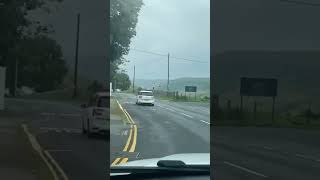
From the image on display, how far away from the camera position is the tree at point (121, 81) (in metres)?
2.12

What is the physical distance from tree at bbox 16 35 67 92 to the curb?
0.22m

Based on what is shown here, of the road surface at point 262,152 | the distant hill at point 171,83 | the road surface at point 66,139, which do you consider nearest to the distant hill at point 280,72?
the road surface at point 262,152

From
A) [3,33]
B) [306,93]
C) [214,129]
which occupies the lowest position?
[214,129]

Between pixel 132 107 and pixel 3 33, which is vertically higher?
pixel 3 33

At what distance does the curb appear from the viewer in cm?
197

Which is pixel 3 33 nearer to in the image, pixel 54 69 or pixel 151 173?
pixel 54 69

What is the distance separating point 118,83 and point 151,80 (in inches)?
18.1

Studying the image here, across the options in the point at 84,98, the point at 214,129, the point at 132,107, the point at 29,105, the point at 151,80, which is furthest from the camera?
the point at 132,107

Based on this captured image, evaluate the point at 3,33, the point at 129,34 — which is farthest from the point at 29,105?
the point at 129,34

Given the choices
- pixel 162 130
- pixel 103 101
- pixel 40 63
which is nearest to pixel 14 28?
pixel 40 63

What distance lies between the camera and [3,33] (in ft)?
6.63

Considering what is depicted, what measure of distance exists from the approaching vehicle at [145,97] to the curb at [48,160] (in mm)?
846

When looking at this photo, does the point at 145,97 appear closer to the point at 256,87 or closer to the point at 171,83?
the point at 171,83

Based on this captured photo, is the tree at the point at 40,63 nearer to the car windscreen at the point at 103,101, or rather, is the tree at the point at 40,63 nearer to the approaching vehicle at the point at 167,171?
the car windscreen at the point at 103,101
